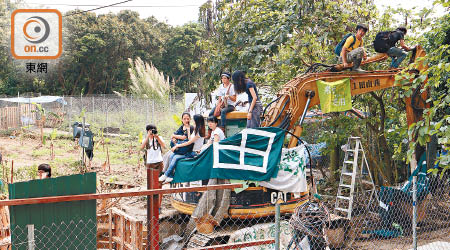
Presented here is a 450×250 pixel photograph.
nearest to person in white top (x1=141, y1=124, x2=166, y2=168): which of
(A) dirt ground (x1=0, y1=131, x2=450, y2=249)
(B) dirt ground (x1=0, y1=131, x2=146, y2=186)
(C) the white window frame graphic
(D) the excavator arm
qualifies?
(A) dirt ground (x1=0, y1=131, x2=450, y2=249)

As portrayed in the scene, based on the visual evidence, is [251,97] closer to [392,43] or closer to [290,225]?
[290,225]

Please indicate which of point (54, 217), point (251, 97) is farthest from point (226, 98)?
point (54, 217)

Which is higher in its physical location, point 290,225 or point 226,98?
point 226,98

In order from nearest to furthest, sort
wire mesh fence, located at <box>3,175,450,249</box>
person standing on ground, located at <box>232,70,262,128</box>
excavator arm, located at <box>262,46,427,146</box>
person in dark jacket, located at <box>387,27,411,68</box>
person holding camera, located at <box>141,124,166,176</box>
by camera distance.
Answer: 1. wire mesh fence, located at <box>3,175,450,249</box>
2. person standing on ground, located at <box>232,70,262,128</box>
3. excavator arm, located at <box>262,46,427,146</box>
4. person in dark jacket, located at <box>387,27,411,68</box>
5. person holding camera, located at <box>141,124,166,176</box>

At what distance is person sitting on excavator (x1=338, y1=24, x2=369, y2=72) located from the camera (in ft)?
27.2

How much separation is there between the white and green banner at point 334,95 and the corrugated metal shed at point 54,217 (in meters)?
5.40

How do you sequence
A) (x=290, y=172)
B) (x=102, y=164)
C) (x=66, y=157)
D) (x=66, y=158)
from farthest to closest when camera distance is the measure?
(x=66, y=157) → (x=66, y=158) → (x=102, y=164) → (x=290, y=172)

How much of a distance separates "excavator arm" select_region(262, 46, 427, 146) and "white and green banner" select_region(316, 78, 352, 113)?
0.13m

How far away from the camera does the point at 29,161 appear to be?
1770 cm

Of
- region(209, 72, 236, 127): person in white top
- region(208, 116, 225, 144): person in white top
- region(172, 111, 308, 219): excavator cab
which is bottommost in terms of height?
region(172, 111, 308, 219): excavator cab

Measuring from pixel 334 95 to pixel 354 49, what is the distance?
0.96 metres

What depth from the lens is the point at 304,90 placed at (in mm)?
8398

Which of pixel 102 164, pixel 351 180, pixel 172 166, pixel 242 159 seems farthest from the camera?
pixel 102 164

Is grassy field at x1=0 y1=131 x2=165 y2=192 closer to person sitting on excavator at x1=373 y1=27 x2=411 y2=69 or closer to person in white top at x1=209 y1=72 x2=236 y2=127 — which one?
person in white top at x1=209 y1=72 x2=236 y2=127
